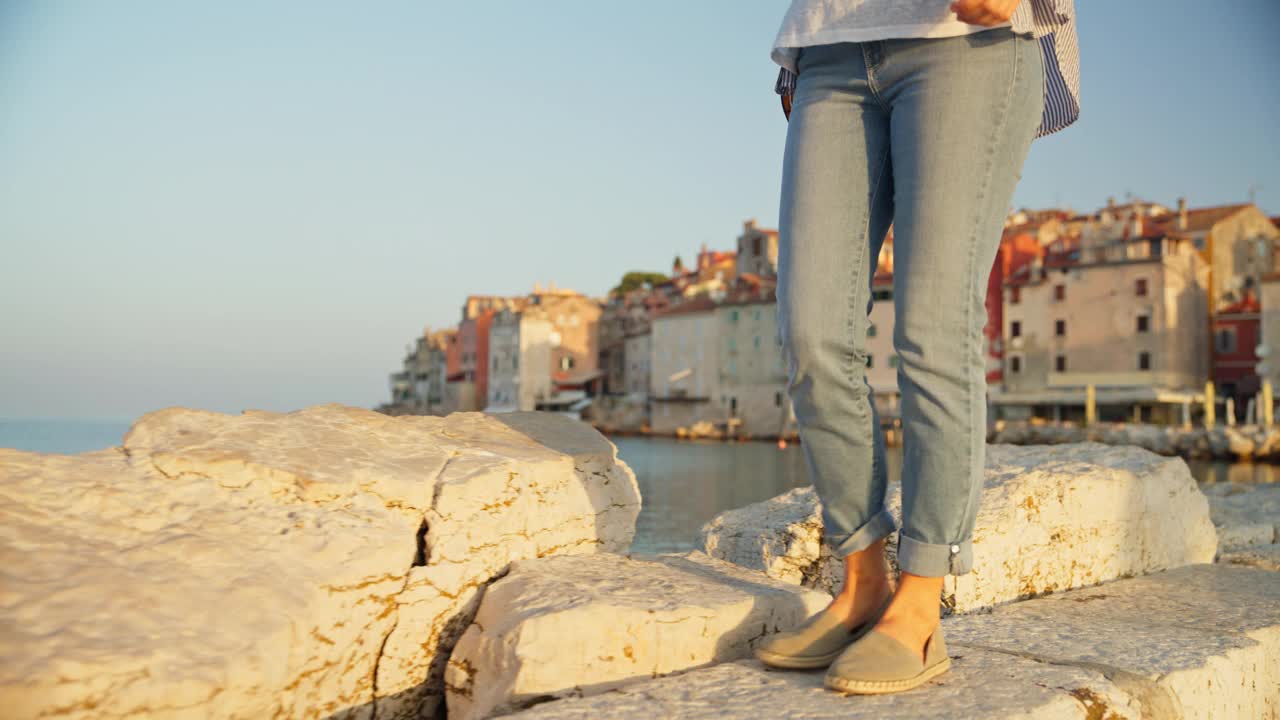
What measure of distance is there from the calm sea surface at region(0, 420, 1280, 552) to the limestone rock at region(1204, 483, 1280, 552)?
9.94 ft

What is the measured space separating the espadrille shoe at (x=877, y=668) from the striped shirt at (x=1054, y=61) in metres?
1.19

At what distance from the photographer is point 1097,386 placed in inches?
1666

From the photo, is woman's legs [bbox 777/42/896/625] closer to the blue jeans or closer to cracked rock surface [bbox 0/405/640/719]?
the blue jeans

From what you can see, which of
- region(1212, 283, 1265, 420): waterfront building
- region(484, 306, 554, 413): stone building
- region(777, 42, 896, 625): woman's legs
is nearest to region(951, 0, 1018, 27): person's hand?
region(777, 42, 896, 625): woman's legs

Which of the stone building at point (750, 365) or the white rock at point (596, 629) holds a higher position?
the stone building at point (750, 365)

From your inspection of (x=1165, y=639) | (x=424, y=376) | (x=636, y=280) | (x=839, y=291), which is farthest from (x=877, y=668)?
(x=424, y=376)

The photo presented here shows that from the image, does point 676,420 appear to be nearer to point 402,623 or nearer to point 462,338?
point 462,338

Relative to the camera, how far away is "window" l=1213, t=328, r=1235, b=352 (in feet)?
138

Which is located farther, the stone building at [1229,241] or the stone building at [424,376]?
the stone building at [424,376]

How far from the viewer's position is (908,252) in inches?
75.1

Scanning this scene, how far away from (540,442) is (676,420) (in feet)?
196

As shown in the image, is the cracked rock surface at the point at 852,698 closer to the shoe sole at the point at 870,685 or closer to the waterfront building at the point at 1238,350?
the shoe sole at the point at 870,685

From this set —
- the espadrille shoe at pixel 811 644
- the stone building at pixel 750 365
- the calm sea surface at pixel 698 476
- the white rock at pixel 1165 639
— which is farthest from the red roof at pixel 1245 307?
the espadrille shoe at pixel 811 644

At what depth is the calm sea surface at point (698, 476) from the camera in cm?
1503
